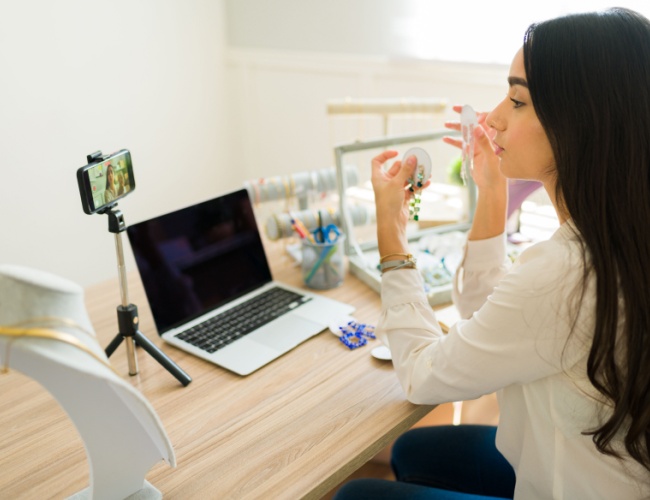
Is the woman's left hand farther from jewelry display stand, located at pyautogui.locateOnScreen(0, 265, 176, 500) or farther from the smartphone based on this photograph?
jewelry display stand, located at pyautogui.locateOnScreen(0, 265, 176, 500)

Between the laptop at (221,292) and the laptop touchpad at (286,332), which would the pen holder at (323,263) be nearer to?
the laptop at (221,292)

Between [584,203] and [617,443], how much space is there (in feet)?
1.08

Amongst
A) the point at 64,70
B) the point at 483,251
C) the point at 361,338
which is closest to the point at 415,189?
the point at 483,251

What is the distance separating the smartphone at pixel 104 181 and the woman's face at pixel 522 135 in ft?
2.10

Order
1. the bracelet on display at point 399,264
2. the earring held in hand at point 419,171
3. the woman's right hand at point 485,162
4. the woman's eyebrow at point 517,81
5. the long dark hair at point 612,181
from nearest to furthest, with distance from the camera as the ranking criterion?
the long dark hair at point 612,181
the woman's eyebrow at point 517,81
the bracelet on display at point 399,264
the earring held in hand at point 419,171
the woman's right hand at point 485,162

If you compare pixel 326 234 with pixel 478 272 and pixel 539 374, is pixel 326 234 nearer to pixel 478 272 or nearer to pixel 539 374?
pixel 478 272

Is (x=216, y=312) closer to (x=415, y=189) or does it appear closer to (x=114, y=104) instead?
(x=415, y=189)

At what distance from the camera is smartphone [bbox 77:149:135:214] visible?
992 mm

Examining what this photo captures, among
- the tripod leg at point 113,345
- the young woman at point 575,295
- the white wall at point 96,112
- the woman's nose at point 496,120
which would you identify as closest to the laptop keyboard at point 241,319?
the tripod leg at point 113,345

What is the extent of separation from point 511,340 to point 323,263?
2.20 feet

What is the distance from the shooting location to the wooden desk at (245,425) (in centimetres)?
90

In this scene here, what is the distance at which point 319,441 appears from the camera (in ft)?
3.19

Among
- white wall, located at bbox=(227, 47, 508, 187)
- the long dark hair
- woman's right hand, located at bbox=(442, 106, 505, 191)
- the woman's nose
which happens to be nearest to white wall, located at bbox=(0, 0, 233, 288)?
white wall, located at bbox=(227, 47, 508, 187)

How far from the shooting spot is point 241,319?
1333mm
